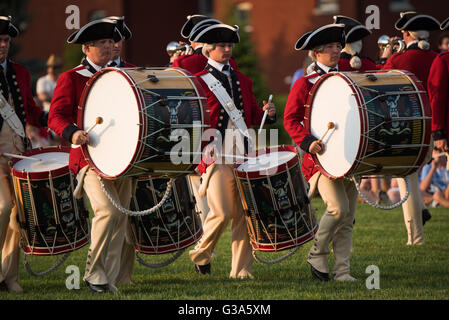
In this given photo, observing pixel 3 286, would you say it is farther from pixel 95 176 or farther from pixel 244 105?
pixel 244 105

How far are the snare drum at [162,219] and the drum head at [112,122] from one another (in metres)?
0.85

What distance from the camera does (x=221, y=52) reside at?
7652 millimetres

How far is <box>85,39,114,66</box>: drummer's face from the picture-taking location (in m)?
7.04

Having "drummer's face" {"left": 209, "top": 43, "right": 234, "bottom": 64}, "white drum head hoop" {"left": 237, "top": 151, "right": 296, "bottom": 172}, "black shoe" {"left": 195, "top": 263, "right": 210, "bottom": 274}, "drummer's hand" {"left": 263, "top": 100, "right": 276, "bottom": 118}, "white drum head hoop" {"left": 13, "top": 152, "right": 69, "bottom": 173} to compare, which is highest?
"drummer's face" {"left": 209, "top": 43, "right": 234, "bottom": 64}

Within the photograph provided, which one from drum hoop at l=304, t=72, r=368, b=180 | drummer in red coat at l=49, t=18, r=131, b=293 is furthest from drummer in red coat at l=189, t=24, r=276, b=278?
drummer in red coat at l=49, t=18, r=131, b=293

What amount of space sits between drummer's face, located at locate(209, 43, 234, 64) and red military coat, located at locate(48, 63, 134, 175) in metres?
1.13

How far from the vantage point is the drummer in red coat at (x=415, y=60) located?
30.3ft

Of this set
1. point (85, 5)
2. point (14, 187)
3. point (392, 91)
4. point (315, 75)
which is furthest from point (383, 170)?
point (85, 5)

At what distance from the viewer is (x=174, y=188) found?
296 inches

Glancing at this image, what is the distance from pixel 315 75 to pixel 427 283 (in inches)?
72.4

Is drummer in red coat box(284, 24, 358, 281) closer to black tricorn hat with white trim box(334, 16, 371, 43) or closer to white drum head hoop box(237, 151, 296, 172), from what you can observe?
white drum head hoop box(237, 151, 296, 172)

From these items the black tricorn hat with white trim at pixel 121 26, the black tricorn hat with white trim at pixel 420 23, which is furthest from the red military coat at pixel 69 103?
the black tricorn hat with white trim at pixel 420 23

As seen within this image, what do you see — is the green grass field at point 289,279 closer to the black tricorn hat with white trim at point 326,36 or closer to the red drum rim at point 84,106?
the red drum rim at point 84,106

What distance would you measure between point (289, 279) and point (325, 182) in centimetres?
93
